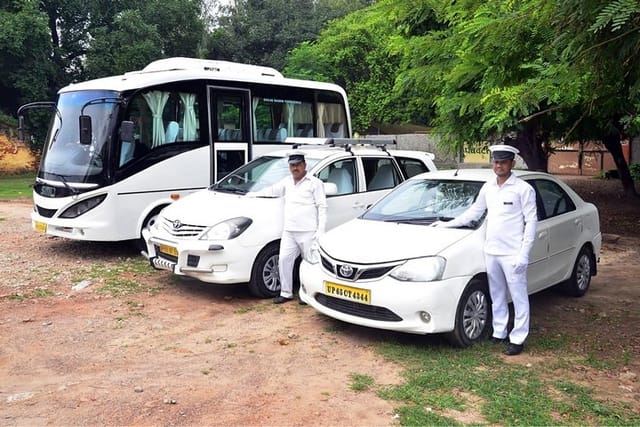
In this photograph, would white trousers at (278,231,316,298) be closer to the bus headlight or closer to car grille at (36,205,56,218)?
the bus headlight

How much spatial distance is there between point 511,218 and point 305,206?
2397mm

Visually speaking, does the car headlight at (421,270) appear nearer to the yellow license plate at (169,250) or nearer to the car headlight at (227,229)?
the car headlight at (227,229)

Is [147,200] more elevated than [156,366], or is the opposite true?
[147,200]

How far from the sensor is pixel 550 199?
704 cm

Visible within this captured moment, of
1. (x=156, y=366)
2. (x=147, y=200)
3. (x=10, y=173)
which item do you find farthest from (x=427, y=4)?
(x=10, y=173)

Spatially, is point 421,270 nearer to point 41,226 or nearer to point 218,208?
point 218,208

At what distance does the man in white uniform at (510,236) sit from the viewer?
17.8 feet

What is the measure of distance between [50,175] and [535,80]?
7.22 m

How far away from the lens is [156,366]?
17.3 ft

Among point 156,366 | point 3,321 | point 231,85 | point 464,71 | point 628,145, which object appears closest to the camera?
point 156,366

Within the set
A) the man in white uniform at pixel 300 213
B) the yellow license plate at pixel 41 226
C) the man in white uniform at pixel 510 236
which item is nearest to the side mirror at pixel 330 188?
the man in white uniform at pixel 300 213

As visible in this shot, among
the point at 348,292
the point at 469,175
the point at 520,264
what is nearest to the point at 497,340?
the point at 520,264

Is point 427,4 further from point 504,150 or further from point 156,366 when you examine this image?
point 156,366

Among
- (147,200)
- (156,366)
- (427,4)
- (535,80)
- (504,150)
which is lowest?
(156,366)
